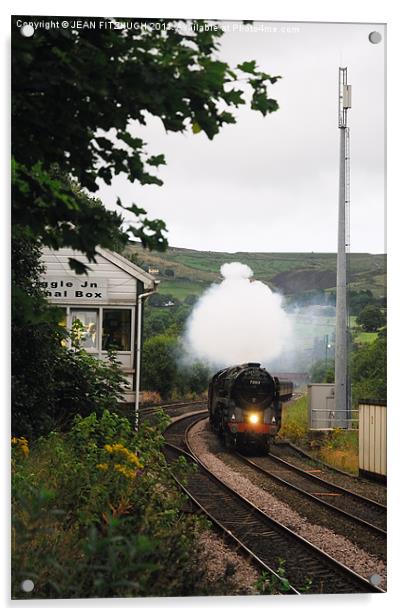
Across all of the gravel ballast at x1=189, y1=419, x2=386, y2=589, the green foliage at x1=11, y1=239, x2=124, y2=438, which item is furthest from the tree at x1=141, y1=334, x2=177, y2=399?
the gravel ballast at x1=189, y1=419, x2=386, y2=589

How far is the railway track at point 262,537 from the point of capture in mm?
6523

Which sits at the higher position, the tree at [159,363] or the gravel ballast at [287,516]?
the tree at [159,363]

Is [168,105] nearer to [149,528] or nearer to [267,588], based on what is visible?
[149,528]

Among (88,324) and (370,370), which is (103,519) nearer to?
(88,324)

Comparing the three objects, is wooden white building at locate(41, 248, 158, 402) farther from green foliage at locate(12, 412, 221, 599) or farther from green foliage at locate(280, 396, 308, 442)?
green foliage at locate(280, 396, 308, 442)

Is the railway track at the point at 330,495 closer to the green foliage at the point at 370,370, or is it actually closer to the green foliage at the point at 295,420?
the green foliage at the point at 295,420

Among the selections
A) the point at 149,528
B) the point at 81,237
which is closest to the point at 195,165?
the point at 81,237

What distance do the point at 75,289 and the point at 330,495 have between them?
3.15 meters

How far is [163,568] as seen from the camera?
6168mm

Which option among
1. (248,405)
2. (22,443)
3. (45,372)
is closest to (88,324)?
(45,372)

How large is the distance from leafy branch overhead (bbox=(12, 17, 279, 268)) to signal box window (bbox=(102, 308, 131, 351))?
1.30 m

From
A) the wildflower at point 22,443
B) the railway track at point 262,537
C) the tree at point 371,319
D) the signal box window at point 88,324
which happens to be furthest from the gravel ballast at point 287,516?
the tree at point 371,319

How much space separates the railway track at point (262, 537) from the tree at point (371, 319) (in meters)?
1.92

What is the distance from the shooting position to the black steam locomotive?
7293 mm
